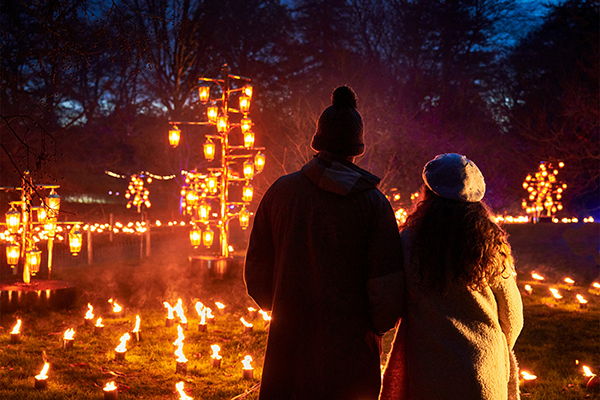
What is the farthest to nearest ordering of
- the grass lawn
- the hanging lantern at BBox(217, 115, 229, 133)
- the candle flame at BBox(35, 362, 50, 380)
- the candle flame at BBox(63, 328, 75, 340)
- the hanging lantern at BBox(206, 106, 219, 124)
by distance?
the hanging lantern at BBox(206, 106, 219, 124) → the hanging lantern at BBox(217, 115, 229, 133) → the candle flame at BBox(63, 328, 75, 340) → the grass lawn → the candle flame at BBox(35, 362, 50, 380)

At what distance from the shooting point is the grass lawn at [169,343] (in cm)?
521

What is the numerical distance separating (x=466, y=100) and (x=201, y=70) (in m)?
12.9

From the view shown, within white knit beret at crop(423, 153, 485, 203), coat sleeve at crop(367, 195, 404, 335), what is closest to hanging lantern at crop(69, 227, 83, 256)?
coat sleeve at crop(367, 195, 404, 335)

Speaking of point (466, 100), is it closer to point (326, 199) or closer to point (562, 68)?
point (562, 68)

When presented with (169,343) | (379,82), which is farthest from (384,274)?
(379,82)

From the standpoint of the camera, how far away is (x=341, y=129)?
2.68 m

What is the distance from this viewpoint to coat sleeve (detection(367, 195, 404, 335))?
8.13 feet

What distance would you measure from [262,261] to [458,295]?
42.2 inches

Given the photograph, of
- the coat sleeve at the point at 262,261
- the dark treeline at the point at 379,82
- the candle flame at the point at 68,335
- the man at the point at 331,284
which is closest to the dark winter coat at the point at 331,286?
A: the man at the point at 331,284

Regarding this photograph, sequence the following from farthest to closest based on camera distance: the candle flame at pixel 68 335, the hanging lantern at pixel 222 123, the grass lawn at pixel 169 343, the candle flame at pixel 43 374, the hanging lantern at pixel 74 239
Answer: the hanging lantern at pixel 222 123
the hanging lantern at pixel 74 239
the candle flame at pixel 68 335
the grass lawn at pixel 169 343
the candle flame at pixel 43 374

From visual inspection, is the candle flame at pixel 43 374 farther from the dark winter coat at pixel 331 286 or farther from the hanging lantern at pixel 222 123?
the hanging lantern at pixel 222 123

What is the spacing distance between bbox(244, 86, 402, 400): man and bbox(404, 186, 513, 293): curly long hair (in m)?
0.16

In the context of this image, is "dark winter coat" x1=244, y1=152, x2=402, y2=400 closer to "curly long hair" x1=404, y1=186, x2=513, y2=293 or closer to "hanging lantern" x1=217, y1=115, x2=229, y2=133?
"curly long hair" x1=404, y1=186, x2=513, y2=293

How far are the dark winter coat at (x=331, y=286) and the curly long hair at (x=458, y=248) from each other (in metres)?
0.17
